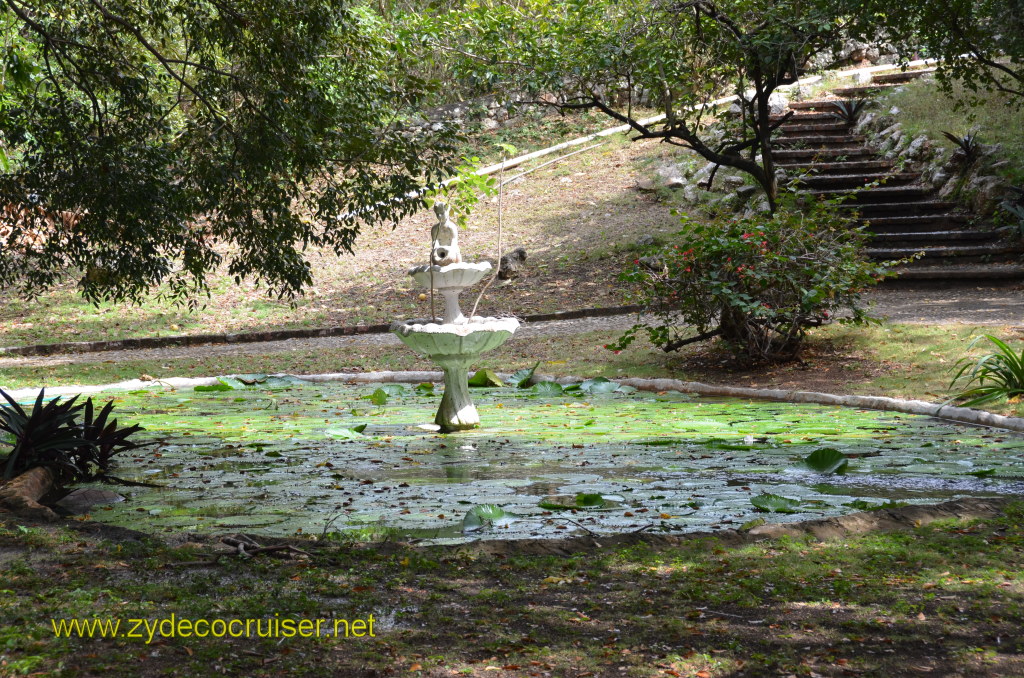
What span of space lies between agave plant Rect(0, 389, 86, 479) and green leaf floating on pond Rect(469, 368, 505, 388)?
498cm

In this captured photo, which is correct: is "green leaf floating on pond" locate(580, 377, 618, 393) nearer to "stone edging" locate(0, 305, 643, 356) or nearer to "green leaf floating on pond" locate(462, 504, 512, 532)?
"green leaf floating on pond" locate(462, 504, 512, 532)

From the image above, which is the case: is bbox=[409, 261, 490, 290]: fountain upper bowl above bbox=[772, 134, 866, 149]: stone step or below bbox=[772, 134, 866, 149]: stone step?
below

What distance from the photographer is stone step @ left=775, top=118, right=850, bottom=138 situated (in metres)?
22.1

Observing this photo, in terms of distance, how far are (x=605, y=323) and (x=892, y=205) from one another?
7.21 metres

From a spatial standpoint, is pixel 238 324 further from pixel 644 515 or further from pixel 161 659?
pixel 161 659

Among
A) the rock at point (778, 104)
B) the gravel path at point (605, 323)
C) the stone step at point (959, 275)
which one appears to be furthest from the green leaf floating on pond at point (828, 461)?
the rock at point (778, 104)

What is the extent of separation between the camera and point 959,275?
15.5m

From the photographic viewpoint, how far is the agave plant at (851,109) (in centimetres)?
2252

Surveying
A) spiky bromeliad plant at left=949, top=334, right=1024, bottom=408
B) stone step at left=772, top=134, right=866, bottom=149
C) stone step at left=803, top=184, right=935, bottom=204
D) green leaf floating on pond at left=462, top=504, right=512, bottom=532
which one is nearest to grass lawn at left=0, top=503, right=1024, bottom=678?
green leaf floating on pond at left=462, top=504, right=512, bottom=532

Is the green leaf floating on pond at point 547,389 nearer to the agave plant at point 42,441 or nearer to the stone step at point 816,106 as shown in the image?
the agave plant at point 42,441

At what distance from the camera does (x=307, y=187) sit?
30.8ft

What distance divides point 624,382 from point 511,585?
6.75 m

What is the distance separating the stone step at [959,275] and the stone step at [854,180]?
3.61m

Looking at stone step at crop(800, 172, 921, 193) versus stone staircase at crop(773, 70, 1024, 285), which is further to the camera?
stone step at crop(800, 172, 921, 193)
